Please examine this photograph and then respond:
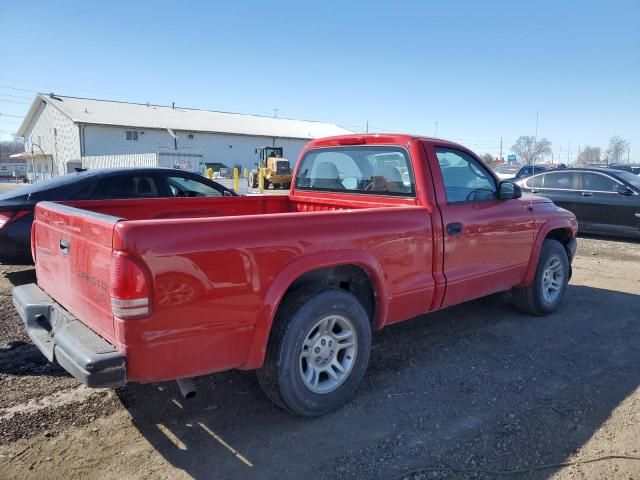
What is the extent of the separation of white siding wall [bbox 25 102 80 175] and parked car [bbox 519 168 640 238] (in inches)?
1419

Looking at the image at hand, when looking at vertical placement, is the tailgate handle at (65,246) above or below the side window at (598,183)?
below

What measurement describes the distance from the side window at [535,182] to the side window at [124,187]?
31.2 feet

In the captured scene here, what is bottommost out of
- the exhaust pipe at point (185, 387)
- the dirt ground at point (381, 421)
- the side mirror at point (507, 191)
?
the dirt ground at point (381, 421)

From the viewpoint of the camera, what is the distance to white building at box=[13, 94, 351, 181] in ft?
129

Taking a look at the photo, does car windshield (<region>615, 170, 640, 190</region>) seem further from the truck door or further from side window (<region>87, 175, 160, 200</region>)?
side window (<region>87, 175, 160, 200</region>)

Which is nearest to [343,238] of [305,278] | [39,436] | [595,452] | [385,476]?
[305,278]

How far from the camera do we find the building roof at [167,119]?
40969 millimetres

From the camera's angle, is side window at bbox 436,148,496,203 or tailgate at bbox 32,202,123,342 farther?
side window at bbox 436,148,496,203

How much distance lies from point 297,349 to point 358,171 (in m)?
2.11

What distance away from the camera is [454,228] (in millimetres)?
3910

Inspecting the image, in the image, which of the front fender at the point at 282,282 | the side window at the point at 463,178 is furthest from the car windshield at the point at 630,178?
the front fender at the point at 282,282

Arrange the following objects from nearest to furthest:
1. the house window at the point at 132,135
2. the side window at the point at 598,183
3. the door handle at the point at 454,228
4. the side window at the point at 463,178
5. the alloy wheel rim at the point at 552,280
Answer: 1. the door handle at the point at 454,228
2. the side window at the point at 463,178
3. the alloy wheel rim at the point at 552,280
4. the side window at the point at 598,183
5. the house window at the point at 132,135

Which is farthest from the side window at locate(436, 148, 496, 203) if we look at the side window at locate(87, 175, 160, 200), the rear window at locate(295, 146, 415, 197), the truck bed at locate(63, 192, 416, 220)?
the side window at locate(87, 175, 160, 200)

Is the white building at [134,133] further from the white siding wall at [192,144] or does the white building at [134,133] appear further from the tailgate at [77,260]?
the tailgate at [77,260]
